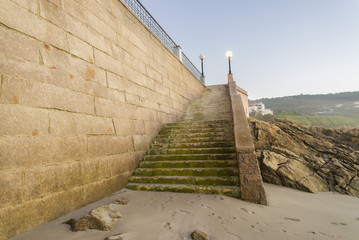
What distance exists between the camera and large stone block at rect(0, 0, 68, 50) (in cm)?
226

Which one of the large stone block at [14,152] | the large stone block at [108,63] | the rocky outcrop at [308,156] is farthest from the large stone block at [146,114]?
the rocky outcrop at [308,156]

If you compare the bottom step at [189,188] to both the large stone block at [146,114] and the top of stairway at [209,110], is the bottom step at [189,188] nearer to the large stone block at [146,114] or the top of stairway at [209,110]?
the large stone block at [146,114]

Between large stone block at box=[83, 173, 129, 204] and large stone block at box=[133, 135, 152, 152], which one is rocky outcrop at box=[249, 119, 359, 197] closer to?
large stone block at box=[133, 135, 152, 152]

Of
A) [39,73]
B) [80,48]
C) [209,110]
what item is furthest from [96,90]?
[209,110]

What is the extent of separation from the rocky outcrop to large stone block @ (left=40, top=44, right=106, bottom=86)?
5.33 meters

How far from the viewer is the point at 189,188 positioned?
363cm

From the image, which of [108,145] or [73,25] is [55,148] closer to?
[108,145]

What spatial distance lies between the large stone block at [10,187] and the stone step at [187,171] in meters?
2.53

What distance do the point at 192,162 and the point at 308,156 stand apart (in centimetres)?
442

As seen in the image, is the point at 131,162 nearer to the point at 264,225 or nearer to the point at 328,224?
the point at 264,225

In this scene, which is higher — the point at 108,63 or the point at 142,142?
the point at 108,63

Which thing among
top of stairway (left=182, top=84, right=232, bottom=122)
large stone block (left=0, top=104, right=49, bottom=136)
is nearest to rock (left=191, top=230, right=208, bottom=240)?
large stone block (left=0, top=104, right=49, bottom=136)

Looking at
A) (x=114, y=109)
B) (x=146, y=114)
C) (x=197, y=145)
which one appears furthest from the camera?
(x=146, y=114)

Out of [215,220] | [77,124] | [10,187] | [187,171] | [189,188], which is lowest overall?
[215,220]
